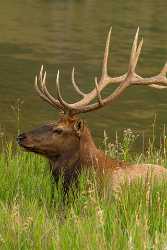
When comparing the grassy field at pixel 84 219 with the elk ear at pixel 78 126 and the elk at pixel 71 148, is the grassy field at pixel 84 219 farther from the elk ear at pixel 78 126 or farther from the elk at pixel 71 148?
the elk ear at pixel 78 126

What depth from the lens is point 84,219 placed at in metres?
6.70

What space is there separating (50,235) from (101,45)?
25929mm

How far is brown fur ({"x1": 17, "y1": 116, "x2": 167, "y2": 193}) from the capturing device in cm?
897

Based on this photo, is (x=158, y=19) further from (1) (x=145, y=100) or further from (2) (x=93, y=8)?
(1) (x=145, y=100)

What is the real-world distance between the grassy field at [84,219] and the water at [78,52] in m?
7.66

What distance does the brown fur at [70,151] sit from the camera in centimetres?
897

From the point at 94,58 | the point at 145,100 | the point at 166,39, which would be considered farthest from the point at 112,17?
the point at 145,100

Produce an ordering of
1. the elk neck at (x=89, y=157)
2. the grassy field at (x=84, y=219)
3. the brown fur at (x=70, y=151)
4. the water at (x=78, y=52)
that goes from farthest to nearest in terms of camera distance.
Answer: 1. the water at (x=78, y=52)
2. the elk neck at (x=89, y=157)
3. the brown fur at (x=70, y=151)
4. the grassy field at (x=84, y=219)

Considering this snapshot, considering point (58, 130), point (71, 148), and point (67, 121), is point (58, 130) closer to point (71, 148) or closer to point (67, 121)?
point (67, 121)

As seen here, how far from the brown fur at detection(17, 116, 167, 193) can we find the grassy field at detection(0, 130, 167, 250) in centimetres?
18

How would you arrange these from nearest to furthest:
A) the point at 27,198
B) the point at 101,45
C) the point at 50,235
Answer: the point at 50,235 → the point at 27,198 → the point at 101,45

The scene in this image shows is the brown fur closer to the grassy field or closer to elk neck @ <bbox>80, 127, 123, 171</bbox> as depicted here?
elk neck @ <bbox>80, 127, 123, 171</bbox>

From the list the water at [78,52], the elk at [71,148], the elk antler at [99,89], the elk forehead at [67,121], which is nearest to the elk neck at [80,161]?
the elk at [71,148]

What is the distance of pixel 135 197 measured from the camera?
24.5 ft
